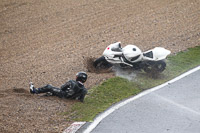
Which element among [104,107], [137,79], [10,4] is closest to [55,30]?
[10,4]

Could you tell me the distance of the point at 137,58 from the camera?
14.1m

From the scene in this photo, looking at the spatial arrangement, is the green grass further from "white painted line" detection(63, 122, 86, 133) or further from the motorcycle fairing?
the motorcycle fairing

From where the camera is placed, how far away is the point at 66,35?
64.0ft

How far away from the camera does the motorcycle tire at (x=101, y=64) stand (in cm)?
→ 1471

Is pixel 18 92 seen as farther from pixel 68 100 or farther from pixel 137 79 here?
pixel 137 79

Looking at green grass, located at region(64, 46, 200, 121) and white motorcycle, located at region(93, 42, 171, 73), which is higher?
white motorcycle, located at region(93, 42, 171, 73)

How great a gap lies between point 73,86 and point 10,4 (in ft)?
44.9

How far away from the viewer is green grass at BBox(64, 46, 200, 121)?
11.5 meters

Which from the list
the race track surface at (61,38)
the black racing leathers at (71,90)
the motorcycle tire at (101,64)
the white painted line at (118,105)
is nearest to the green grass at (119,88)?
the white painted line at (118,105)

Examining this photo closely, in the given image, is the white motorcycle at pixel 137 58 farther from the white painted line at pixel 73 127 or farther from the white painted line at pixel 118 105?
the white painted line at pixel 73 127

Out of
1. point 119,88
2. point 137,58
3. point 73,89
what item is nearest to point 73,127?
point 73,89

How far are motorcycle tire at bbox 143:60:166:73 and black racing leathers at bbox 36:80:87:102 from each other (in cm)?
309

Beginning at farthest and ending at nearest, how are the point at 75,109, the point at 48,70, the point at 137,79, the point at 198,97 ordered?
the point at 48,70 → the point at 137,79 → the point at 198,97 → the point at 75,109

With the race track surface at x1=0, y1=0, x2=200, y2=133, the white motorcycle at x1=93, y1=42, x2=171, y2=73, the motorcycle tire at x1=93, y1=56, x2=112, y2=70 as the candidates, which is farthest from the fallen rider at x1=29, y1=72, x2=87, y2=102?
the motorcycle tire at x1=93, y1=56, x2=112, y2=70
